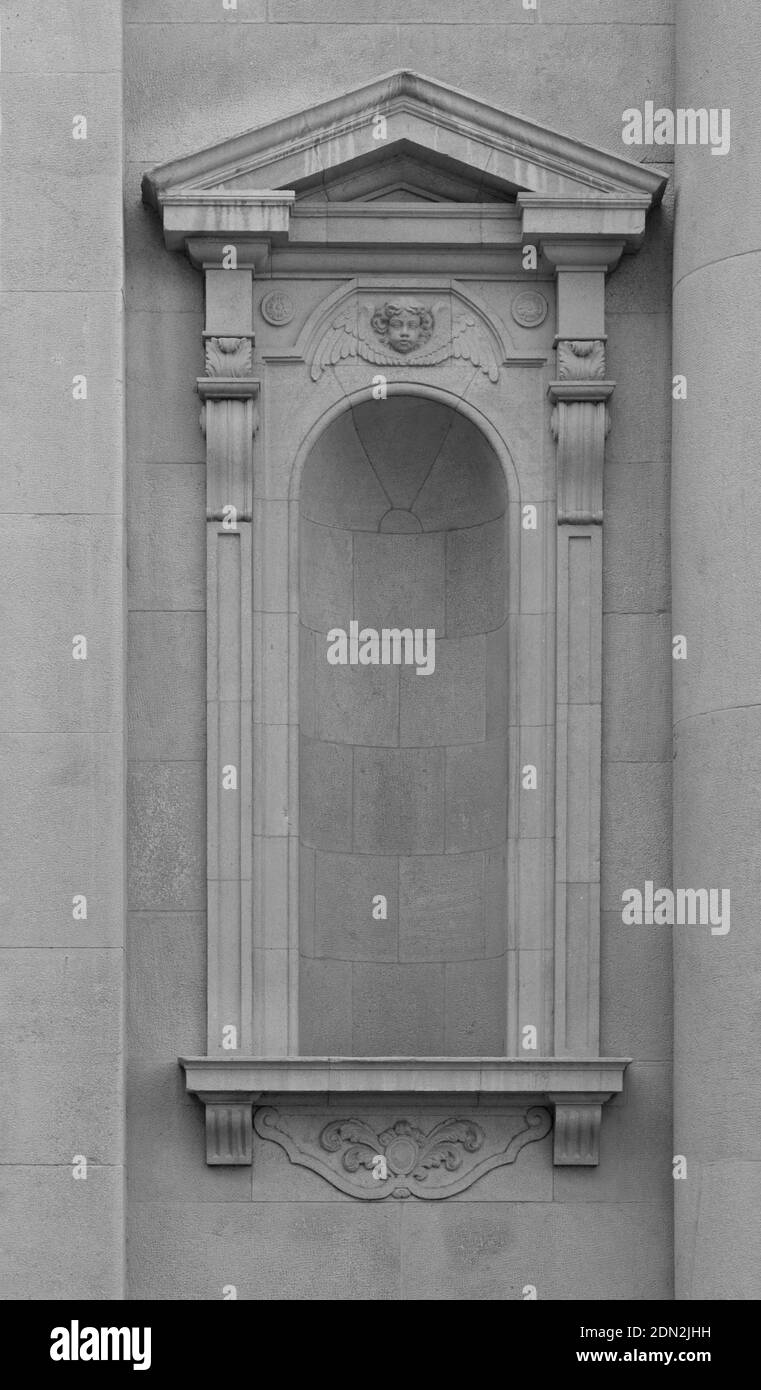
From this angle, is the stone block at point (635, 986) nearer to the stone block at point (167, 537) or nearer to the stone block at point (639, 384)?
the stone block at point (639, 384)

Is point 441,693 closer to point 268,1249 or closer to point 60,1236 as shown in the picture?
point 268,1249

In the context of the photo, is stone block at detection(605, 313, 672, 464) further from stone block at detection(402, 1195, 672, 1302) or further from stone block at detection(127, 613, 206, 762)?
stone block at detection(402, 1195, 672, 1302)

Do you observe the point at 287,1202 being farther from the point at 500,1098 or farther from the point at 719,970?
the point at 719,970

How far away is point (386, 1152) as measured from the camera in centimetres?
1842

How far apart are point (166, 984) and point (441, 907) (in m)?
1.87

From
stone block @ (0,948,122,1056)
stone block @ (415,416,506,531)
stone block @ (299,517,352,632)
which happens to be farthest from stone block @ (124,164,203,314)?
stone block @ (0,948,122,1056)

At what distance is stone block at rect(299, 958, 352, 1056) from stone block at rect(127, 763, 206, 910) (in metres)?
0.96

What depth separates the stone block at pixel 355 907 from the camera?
19203 mm

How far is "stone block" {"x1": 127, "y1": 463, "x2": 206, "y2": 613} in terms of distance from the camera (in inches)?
742

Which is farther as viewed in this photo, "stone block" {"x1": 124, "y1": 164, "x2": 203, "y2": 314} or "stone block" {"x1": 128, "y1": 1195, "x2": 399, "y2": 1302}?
"stone block" {"x1": 124, "y1": 164, "x2": 203, "y2": 314}

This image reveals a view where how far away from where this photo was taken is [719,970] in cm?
1800

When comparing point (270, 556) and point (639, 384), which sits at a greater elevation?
point (639, 384)

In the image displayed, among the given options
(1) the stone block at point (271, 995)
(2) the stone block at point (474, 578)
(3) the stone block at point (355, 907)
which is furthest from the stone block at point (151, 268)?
(1) the stone block at point (271, 995)

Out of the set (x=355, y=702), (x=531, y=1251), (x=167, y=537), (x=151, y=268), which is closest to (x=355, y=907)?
(x=355, y=702)
